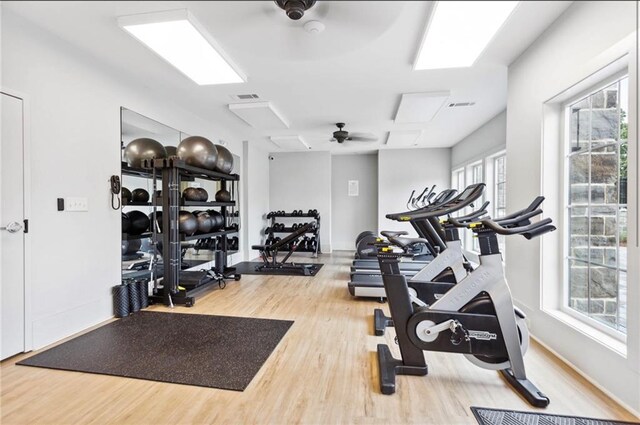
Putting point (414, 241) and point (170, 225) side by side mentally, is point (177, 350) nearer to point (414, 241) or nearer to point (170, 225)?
point (170, 225)

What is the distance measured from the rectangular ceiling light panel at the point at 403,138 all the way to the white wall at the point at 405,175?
66 centimetres

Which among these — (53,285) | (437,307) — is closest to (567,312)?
(437,307)

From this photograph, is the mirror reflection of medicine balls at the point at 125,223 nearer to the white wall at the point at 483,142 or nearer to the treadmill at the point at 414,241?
the treadmill at the point at 414,241

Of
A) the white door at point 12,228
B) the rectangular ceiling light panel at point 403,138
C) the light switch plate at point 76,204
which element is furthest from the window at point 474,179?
A: the white door at point 12,228

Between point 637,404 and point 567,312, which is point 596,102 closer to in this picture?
point 567,312

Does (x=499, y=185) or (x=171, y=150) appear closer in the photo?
(x=171, y=150)

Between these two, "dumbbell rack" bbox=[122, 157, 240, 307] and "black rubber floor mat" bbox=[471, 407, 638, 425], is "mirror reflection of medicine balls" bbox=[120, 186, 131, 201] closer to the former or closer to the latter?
"dumbbell rack" bbox=[122, 157, 240, 307]

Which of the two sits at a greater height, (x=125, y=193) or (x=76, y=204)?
(x=125, y=193)

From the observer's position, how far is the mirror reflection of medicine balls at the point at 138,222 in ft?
12.0

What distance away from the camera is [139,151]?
143 inches

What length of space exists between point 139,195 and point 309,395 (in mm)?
3249

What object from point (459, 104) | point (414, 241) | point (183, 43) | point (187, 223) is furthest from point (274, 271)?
point (459, 104)

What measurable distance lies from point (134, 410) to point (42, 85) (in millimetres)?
2736

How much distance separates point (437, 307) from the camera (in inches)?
79.9
